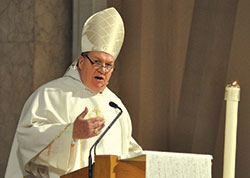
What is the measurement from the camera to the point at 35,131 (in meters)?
3.72

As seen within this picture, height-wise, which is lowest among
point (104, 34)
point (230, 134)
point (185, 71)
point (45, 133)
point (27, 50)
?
point (45, 133)

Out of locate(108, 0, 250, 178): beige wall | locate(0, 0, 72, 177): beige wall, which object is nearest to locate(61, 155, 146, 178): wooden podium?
locate(108, 0, 250, 178): beige wall

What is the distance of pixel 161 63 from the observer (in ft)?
18.2

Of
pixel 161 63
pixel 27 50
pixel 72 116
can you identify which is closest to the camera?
pixel 72 116

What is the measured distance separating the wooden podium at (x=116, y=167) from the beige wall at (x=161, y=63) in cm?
220

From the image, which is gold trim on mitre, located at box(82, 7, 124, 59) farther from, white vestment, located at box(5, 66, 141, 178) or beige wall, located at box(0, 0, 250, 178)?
beige wall, located at box(0, 0, 250, 178)

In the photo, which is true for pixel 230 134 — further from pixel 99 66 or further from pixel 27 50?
pixel 27 50

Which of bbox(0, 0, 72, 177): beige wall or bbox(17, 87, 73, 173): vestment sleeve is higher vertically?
bbox(0, 0, 72, 177): beige wall

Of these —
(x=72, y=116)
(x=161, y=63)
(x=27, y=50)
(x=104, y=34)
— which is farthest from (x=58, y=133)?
(x=161, y=63)

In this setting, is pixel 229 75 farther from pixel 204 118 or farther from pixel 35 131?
pixel 35 131

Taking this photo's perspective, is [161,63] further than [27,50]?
Yes

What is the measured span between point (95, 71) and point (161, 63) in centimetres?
163

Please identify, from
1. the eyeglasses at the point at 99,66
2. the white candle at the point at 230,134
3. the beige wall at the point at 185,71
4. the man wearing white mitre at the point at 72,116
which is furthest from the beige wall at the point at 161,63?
the white candle at the point at 230,134

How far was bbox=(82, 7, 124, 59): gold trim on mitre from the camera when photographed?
→ 13.6 feet
